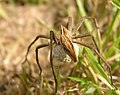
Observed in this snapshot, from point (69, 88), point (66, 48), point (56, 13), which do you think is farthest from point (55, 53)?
point (56, 13)

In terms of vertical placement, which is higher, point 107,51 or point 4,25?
point 4,25

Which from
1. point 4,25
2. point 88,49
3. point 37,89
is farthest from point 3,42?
point 88,49

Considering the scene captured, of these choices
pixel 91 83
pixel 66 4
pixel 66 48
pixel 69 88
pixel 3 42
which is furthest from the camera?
pixel 66 4

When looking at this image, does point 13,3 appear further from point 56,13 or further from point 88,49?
point 88,49

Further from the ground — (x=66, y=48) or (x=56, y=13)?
(x=56, y=13)

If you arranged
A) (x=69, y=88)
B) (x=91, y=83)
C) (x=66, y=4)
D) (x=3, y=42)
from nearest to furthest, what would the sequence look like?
(x=91, y=83)
(x=69, y=88)
(x=3, y=42)
(x=66, y=4)

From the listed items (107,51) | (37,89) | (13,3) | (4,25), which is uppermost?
(13,3)

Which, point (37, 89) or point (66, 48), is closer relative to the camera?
point (66, 48)

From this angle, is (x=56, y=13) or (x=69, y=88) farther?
(x=56, y=13)

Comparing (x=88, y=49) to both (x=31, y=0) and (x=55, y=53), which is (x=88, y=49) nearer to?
(x=55, y=53)
